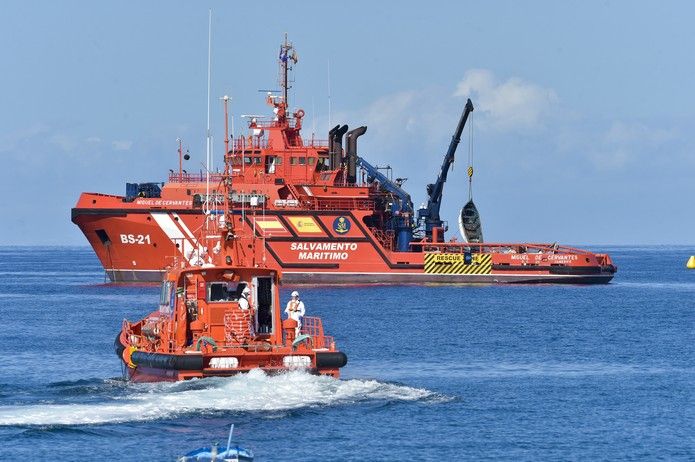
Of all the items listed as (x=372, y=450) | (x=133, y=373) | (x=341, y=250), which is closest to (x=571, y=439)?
(x=372, y=450)

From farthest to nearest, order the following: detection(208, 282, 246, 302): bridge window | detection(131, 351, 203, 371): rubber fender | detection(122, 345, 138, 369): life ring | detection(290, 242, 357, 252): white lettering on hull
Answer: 1. detection(290, 242, 357, 252): white lettering on hull
2. detection(122, 345, 138, 369): life ring
3. detection(208, 282, 246, 302): bridge window
4. detection(131, 351, 203, 371): rubber fender

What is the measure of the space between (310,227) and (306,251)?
142 cm

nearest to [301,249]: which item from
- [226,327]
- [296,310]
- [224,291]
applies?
[296,310]

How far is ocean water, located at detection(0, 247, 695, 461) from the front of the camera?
26.4 metres

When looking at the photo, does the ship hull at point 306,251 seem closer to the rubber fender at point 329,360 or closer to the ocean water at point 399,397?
the ocean water at point 399,397

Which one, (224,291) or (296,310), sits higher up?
(224,291)

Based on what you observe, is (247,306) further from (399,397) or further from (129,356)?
(399,397)

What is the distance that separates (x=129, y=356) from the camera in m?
33.5

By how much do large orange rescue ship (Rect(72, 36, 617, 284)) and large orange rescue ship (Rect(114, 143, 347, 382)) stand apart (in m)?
38.1

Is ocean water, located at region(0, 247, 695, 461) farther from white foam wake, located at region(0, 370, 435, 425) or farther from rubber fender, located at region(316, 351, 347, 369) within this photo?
rubber fender, located at region(316, 351, 347, 369)

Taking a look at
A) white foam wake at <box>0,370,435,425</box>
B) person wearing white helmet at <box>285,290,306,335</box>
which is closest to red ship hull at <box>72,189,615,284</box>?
person wearing white helmet at <box>285,290,306,335</box>

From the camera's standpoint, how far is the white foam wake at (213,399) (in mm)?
28469

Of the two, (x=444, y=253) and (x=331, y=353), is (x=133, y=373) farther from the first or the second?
(x=444, y=253)

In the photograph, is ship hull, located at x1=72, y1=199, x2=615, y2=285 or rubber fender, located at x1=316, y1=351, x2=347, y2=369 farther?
ship hull, located at x1=72, y1=199, x2=615, y2=285
